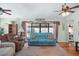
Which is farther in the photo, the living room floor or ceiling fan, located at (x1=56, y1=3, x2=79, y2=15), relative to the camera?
the living room floor

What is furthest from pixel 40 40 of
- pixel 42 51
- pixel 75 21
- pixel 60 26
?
pixel 75 21

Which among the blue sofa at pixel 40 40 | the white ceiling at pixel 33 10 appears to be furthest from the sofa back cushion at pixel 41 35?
the white ceiling at pixel 33 10

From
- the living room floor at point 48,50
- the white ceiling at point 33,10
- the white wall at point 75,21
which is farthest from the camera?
the white wall at point 75,21

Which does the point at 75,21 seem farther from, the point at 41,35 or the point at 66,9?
the point at 41,35

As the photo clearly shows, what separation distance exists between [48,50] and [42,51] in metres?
0.14

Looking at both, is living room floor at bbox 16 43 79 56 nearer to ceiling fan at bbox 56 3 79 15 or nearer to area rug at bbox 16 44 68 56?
area rug at bbox 16 44 68 56

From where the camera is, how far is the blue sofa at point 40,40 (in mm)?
3268

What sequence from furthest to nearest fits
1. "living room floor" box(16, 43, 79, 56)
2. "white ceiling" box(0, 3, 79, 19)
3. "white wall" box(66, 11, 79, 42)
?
"white wall" box(66, 11, 79, 42)
"living room floor" box(16, 43, 79, 56)
"white ceiling" box(0, 3, 79, 19)

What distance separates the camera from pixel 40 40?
10.8ft

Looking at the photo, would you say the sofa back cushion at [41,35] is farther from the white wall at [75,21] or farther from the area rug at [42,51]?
the white wall at [75,21]

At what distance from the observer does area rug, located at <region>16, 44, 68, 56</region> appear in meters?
3.00

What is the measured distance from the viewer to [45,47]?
3.37m

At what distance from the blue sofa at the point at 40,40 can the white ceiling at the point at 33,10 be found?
0.40 meters

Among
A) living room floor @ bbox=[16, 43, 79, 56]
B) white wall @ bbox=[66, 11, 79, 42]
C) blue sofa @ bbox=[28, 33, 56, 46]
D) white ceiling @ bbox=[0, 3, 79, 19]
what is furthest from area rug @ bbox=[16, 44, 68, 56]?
white ceiling @ bbox=[0, 3, 79, 19]
